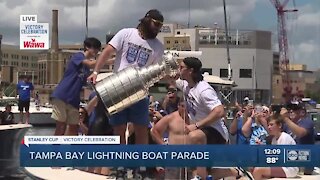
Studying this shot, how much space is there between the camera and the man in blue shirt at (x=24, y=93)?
356 cm

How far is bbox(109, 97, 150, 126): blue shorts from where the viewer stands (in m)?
3.59

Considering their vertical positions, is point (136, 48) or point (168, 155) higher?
point (136, 48)

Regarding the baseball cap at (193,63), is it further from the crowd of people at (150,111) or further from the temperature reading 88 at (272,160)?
the temperature reading 88 at (272,160)

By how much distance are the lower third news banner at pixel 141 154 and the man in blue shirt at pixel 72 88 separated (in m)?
0.20

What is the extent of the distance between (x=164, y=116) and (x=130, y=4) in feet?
2.45

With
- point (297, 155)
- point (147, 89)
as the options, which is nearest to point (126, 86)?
point (147, 89)

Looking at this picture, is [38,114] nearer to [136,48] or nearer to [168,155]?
[136,48]

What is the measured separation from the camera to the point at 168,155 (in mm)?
3461

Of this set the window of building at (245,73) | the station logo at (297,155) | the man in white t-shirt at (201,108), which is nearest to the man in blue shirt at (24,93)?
the man in white t-shirt at (201,108)

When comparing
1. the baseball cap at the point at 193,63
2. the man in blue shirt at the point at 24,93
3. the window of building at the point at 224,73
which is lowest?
the man in blue shirt at the point at 24,93

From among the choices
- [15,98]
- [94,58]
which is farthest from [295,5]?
[15,98]

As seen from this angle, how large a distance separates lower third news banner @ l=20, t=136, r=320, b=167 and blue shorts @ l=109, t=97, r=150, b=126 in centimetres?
13

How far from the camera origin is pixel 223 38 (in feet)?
12.1

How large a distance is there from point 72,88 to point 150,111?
50 cm
